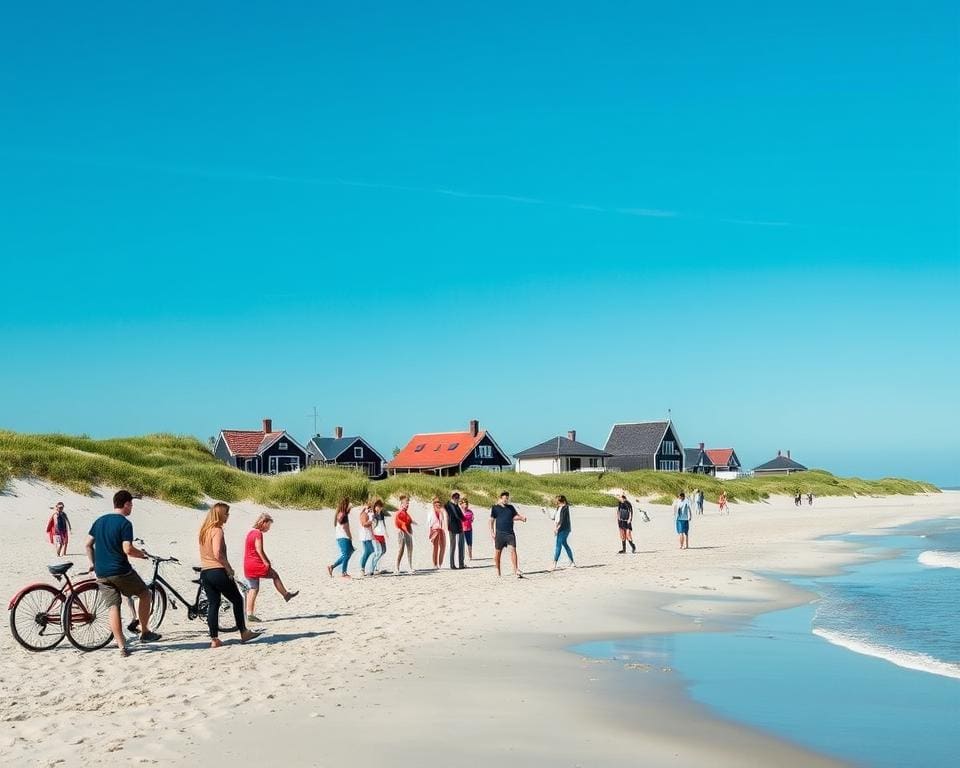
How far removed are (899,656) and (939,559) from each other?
1761 cm

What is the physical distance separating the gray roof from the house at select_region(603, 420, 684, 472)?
24783 millimetres

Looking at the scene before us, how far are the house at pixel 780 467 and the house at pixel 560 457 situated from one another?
47.8 m

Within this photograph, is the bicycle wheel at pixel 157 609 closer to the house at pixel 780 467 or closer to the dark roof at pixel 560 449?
the dark roof at pixel 560 449

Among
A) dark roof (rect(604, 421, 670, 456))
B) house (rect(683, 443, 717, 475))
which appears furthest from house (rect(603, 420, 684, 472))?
house (rect(683, 443, 717, 475))

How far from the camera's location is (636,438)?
93.6 m

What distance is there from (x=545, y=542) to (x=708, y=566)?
8792 mm

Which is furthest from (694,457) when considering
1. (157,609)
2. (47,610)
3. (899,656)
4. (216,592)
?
(47,610)

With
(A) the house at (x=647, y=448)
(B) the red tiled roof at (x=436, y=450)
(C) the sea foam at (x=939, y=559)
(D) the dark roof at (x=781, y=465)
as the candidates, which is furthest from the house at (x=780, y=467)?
(C) the sea foam at (x=939, y=559)

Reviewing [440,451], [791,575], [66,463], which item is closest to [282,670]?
[791,575]

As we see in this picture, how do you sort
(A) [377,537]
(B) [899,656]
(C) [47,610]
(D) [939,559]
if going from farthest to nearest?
1. (D) [939,559]
2. (A) [377,537]
3. (B) [899,656]
4. (C) [47,610]

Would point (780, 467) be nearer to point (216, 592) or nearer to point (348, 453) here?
point (348, 453)

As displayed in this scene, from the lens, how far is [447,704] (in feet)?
29.4

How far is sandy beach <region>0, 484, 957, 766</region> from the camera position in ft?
24.6

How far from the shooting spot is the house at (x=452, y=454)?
8138 cm
